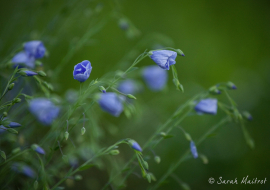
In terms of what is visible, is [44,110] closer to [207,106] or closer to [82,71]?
[82,71]

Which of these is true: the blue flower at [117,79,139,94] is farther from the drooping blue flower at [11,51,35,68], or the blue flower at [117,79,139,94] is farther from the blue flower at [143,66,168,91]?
the drooping blue flower at [11,51,35,68]

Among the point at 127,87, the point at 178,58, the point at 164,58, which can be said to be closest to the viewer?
the point at 164,58

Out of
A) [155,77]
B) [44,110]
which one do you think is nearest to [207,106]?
[155,77]

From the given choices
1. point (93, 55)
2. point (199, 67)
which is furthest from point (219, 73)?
point (93, 55)

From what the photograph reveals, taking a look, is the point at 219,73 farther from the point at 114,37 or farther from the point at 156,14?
the point at 114,37

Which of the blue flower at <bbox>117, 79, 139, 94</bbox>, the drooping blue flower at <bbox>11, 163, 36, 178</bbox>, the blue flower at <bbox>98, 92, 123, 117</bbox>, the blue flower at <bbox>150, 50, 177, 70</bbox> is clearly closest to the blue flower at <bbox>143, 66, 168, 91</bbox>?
the blue flower at <bbox>117, 79, 139, 94</bbox>

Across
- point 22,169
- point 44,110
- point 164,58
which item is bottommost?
point 22,169

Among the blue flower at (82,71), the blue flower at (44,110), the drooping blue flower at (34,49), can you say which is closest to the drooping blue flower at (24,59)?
the drooping blue flower at (34,49)
